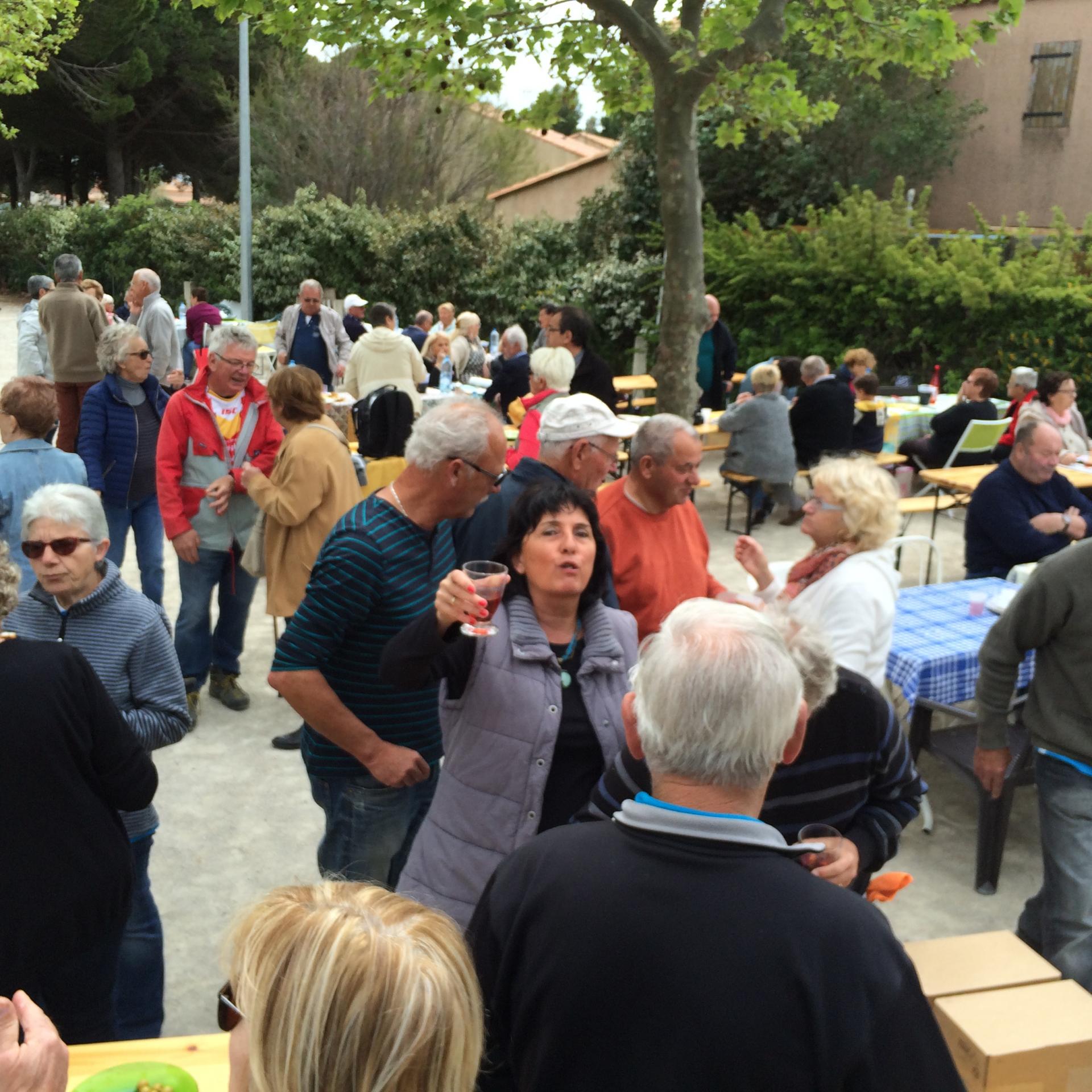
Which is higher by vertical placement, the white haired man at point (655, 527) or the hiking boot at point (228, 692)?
the white haired man at point (655, 527)

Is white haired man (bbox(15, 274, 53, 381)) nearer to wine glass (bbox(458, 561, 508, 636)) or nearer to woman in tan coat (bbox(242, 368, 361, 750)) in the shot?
woman in tan coat (bbox(242, 368, 361, 750))

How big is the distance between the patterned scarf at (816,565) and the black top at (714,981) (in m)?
2.12

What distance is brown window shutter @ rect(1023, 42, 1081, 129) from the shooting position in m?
20.3

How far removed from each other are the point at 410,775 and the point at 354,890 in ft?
5.16

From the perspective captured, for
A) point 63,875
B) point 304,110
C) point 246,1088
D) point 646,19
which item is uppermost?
point 304,110

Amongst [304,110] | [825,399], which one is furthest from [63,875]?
[304,110]

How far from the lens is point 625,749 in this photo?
2332mm

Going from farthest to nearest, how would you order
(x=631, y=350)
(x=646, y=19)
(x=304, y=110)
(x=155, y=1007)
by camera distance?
1. (x=304, y=110)
2. (x=631, y=350)
3. (x=646, y=19)
4. (x=155, y=1007)

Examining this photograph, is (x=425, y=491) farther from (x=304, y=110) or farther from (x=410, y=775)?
(x=304, y=110)

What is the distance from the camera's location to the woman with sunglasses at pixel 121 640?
308 centimetres

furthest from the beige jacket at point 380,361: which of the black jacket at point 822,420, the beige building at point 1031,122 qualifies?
the beige building at point 1031,122

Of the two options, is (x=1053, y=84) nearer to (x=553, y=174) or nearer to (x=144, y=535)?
(x=553, y=174)

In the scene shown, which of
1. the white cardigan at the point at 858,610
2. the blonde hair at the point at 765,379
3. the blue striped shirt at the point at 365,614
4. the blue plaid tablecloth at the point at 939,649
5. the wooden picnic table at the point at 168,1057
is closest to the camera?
the wooden picnic table at the point at 168,1057

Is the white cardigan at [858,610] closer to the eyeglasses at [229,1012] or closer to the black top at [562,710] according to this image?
the black top at [562,710]
